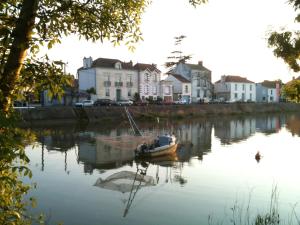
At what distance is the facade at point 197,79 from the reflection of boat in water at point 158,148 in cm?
7149

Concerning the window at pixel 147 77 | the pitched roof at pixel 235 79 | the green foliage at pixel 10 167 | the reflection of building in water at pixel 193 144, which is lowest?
the reflection of building in water at pixel 193 144

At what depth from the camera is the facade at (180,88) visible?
101m

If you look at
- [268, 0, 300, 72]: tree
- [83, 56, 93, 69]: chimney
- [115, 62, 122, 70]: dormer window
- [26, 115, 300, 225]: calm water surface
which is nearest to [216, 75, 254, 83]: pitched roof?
[115, 62, 122, 70]: dormer window

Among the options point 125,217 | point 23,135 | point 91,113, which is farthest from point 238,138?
point 23,135

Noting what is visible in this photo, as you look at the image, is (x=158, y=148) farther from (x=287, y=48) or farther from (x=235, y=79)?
(x=235, y=79)

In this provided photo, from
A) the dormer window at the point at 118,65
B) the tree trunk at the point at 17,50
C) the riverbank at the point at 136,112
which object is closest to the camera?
the tree trunk at the point at 17,50

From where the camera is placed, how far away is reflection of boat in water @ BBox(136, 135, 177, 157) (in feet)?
105

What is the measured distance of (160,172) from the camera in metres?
27.1

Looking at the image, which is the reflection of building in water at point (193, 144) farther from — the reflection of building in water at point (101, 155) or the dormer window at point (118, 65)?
the dormer window at point (118, 65)

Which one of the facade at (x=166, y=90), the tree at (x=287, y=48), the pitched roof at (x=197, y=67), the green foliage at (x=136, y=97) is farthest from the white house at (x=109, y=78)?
the tree at (x=287, y=48)

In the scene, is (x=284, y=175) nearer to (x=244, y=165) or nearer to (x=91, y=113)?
(x=244, y=165)

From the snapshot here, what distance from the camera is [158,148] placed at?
32.6m

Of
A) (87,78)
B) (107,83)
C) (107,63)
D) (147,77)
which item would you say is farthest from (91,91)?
(147,77)

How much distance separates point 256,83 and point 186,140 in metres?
90.1
